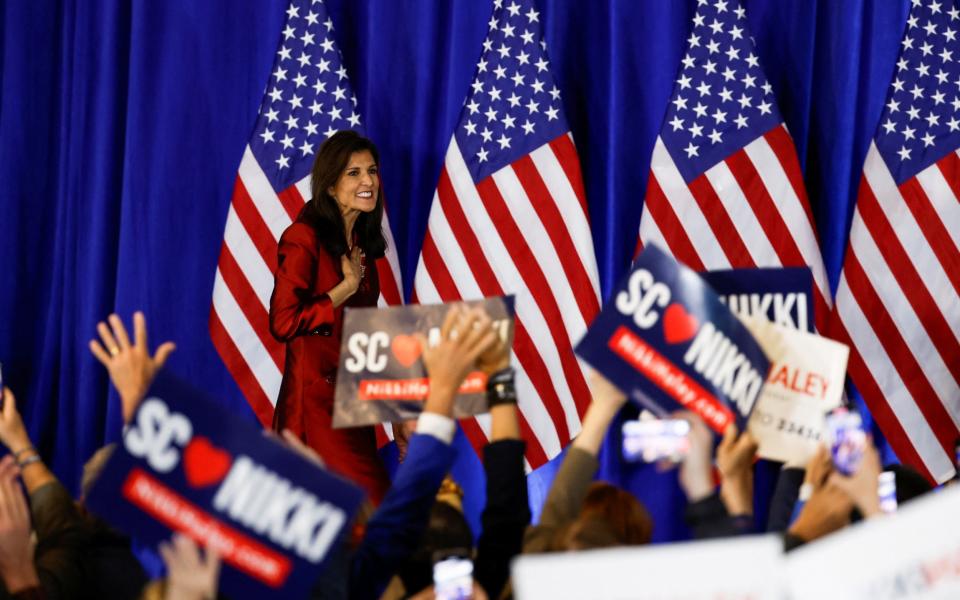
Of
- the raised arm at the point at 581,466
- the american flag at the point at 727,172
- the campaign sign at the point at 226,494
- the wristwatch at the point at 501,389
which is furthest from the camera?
the american flag at the point at 727,172

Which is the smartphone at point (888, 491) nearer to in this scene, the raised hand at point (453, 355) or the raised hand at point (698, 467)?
the raised hand at point (698, 467)

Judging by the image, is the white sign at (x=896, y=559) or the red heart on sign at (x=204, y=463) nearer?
the white sign at (x=896, y=559)

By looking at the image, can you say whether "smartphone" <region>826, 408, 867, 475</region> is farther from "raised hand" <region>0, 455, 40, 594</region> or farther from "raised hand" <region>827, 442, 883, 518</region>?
"raised hand" <region>0, 455, 40, 594</region>

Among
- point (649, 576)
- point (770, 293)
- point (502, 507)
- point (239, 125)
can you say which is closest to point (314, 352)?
point (239, 125)

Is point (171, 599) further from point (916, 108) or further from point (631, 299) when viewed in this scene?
point (916, 108)

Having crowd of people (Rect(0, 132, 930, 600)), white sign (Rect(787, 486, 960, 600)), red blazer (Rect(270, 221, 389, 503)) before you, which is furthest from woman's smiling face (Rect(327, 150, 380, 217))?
white sign (Rect(787, 486, 960, 600))

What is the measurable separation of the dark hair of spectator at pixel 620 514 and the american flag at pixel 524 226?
8.15 ft

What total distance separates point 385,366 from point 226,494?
938mm

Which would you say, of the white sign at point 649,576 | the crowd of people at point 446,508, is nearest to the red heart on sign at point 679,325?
the crowd of people at point 446,508

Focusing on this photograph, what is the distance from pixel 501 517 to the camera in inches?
95.8

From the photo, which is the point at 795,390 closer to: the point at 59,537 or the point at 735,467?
the point at 735,467

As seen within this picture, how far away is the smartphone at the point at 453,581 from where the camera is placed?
2148mm

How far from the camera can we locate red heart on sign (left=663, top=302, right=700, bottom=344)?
2.50 m

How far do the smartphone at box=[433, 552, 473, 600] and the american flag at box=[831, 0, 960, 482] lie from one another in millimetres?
3027
